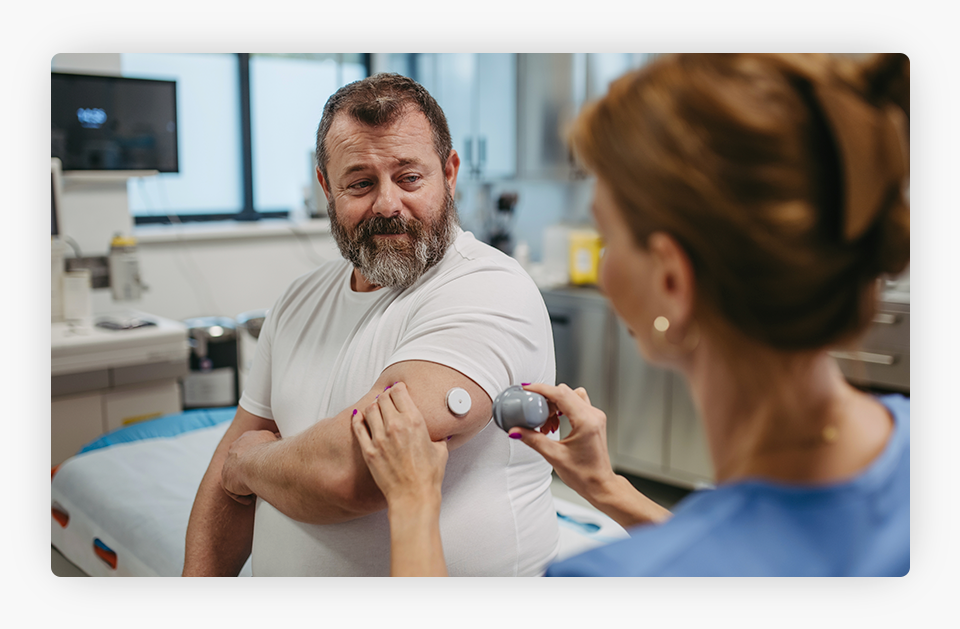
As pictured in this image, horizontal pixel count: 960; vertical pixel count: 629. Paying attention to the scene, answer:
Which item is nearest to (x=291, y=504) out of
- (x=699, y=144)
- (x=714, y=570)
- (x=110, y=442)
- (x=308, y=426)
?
(x=308, y=426)

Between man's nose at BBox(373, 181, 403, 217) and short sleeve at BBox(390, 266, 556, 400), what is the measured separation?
0.42 feet

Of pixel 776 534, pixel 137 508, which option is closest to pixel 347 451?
pixel 776 534

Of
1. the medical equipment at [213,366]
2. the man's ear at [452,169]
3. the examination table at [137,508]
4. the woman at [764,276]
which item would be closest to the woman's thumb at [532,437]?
the woman at [764,276]

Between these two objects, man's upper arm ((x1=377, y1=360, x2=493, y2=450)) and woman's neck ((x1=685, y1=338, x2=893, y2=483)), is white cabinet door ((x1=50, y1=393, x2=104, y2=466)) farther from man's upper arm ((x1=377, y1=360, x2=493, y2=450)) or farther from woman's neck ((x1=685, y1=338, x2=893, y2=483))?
woman's neck ((x1=685, y1=338, x2=893, y2=483))

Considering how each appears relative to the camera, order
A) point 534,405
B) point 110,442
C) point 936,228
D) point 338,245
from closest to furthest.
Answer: point 534,405, point 936,228, point 338,245, point 110,442

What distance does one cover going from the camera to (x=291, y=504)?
44.5 inches

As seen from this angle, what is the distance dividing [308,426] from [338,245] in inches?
10.9

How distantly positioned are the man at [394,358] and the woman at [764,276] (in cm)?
35

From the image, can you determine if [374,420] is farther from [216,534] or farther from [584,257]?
[584,257]

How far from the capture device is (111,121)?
7.30ft

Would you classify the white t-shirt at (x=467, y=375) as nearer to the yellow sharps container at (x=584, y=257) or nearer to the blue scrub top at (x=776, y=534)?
the blue scrub top at (x=776, y=534)

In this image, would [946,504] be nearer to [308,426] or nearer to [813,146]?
[813,146]

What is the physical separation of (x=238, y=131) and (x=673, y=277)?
4.34ft

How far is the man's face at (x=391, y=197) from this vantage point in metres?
1.15
